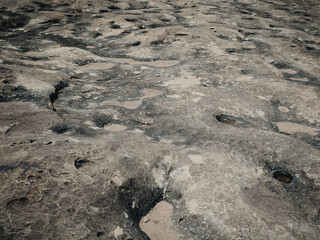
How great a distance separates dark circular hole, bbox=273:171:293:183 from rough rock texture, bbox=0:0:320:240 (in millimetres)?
18

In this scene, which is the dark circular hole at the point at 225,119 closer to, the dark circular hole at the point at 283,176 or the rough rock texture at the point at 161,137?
the rough rock texture at the point at 161,137

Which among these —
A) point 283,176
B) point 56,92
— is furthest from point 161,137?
point 56,92

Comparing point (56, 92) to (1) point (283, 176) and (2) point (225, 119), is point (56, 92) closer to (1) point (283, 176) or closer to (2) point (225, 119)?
(2) point (225, 119)

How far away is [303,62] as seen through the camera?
462cm

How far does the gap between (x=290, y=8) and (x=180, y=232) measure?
9.68m

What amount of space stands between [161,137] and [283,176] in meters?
1.22

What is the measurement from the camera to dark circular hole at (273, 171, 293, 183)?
7.41 ft

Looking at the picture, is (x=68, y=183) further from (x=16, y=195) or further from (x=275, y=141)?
(x=275, y=141)

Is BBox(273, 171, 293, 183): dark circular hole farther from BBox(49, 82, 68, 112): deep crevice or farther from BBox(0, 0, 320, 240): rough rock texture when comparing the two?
BBox(49, 82, 68, 112): deep crevice

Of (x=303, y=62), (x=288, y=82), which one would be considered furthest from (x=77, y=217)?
(x=303, y=62)

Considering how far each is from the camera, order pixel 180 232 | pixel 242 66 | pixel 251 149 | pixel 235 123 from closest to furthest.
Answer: pixel 180 232 → pixel 251 149 → pixel 235 123 → pixel 242 66

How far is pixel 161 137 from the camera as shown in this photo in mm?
2650

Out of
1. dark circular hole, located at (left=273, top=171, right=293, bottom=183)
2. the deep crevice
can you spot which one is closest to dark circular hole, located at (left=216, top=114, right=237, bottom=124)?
dark circular hole, located at (left=273, top=171, right=293, bottom=183)

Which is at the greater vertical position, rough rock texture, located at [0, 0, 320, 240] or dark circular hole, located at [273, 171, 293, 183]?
rough rock texture, located at [0, 0, 320, 240]
